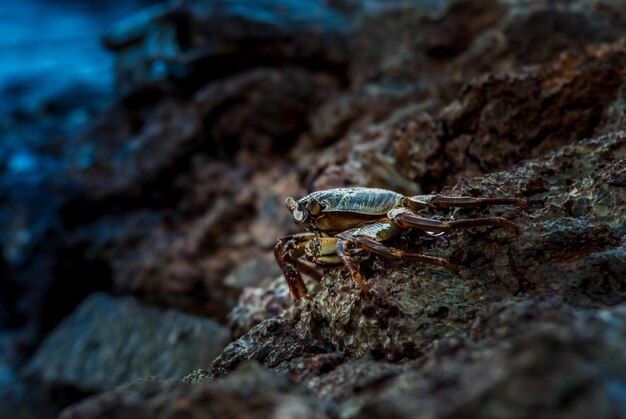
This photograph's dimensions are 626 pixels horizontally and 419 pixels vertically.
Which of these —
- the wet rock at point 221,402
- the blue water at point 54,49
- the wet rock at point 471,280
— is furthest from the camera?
the blue water at point 54,49

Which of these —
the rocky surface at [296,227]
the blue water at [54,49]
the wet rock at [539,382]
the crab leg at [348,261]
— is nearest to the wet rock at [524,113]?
the rocky surface at [296,227]

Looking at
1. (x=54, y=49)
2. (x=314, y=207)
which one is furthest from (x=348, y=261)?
(x=54, y=49)

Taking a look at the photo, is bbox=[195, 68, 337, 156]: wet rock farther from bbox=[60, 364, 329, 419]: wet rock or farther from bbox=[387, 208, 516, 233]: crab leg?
bbox=[60, 364, 329, 419]: wet rock

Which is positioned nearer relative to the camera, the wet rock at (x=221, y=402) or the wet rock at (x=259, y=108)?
the wet rock at (x=221, y=402)

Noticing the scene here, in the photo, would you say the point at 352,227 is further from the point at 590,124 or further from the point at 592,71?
the point at 592,71

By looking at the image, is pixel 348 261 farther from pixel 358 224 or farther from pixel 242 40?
pixel 242 40

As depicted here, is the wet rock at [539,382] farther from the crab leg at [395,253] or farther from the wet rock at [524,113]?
the wet rock at [524,113]

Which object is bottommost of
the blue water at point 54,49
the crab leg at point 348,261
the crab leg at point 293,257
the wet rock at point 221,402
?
the crab leg at point 293,257

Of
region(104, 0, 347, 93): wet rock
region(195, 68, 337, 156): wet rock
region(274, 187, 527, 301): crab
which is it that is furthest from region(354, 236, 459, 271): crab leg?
region(104, 0, 347, 93): wet rock
